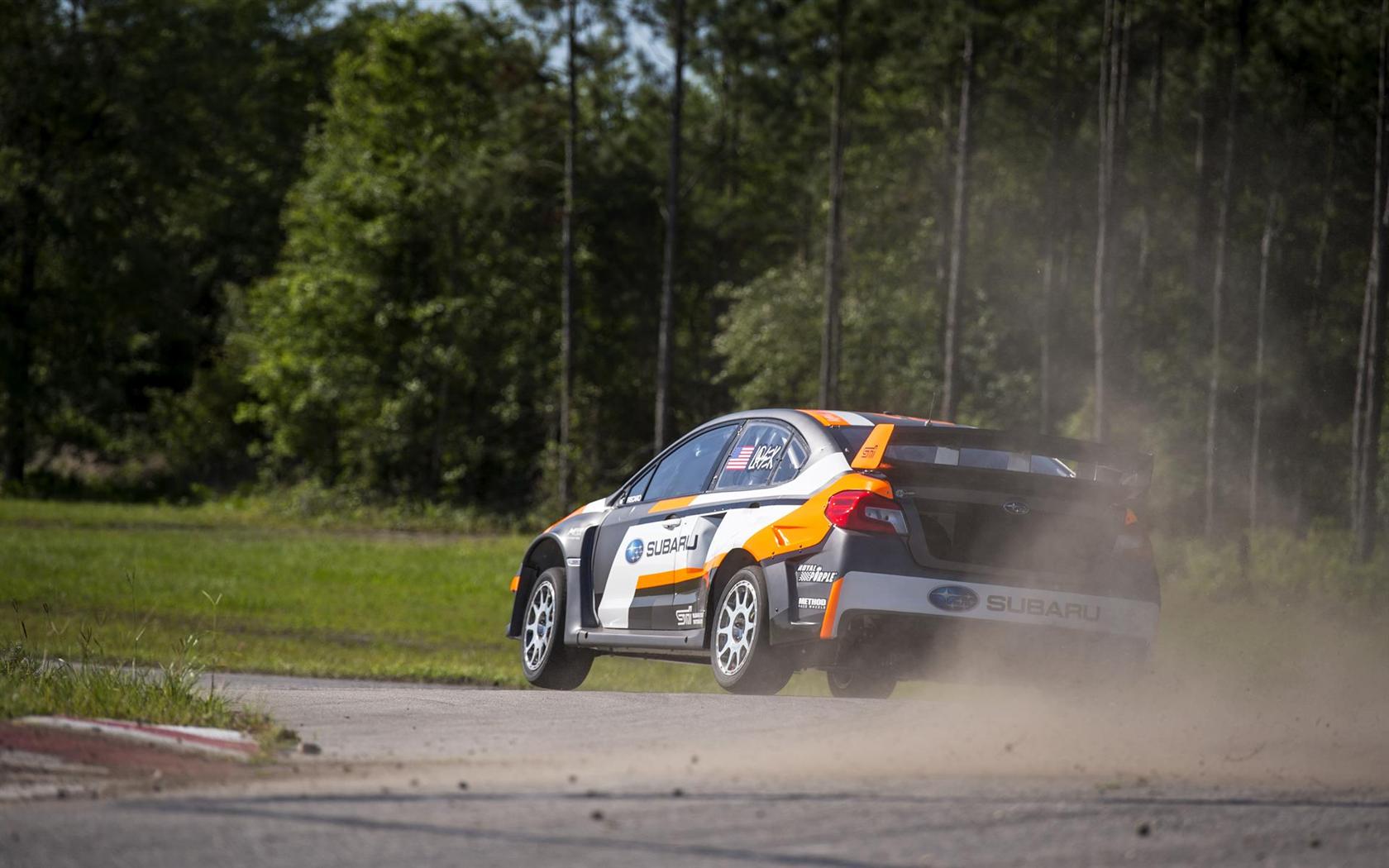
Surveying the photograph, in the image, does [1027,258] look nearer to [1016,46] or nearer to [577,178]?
[1016,46]

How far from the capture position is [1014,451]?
919 cm

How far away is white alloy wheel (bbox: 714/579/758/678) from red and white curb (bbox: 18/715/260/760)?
319 cm

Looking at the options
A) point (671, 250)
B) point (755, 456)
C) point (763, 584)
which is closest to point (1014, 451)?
point (763, 584)

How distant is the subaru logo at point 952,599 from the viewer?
882 cm

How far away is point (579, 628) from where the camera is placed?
1119cm

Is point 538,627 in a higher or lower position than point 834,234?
lower

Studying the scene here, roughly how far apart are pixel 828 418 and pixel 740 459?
700 millimetres

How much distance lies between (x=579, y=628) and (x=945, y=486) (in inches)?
126

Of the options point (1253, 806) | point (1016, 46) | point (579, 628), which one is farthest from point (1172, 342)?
point (1253, 806)

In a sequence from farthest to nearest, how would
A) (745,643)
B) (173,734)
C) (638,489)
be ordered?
(638,489) → (745,643) → (173,734)

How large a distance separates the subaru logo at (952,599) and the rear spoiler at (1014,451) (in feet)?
2.20

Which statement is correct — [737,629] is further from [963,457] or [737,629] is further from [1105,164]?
[1105,164]

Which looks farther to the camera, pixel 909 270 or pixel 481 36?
→ pixel 909 270

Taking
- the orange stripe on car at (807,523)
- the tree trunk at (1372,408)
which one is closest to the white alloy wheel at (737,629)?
the orange stripe on car at (807,523)
